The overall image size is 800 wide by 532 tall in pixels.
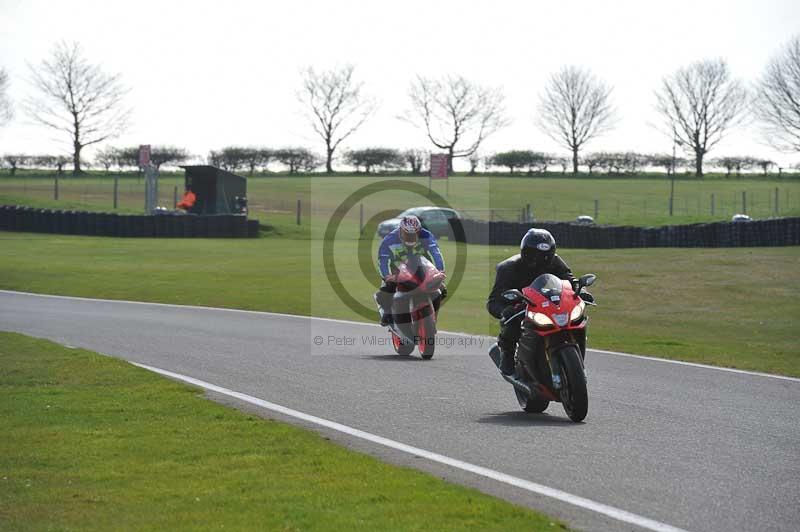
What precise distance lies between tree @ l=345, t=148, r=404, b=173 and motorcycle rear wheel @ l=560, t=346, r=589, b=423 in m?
73.1

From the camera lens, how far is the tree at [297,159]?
85.4m

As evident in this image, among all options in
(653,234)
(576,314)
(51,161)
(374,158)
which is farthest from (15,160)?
(576,314)

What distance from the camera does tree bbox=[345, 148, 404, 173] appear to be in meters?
82.0

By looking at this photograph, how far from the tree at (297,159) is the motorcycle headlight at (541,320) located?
76320 mm

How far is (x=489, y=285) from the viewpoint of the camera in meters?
26.2

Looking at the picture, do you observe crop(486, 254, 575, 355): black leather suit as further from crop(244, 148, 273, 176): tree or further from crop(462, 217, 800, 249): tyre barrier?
crop(244, 148, 273, 176): tree

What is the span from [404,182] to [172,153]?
1621 cm

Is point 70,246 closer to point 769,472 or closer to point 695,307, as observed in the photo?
point 695,307

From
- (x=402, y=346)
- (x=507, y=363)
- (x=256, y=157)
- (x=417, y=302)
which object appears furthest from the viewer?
(x=256, y=157)

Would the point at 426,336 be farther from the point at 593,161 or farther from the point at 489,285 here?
the point at 593,161

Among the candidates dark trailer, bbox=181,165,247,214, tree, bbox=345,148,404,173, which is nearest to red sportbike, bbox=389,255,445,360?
dark trailer, bbox=181,165,247,214

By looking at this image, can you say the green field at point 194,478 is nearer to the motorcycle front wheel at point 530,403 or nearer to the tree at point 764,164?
the motorcycle front wheel at point 530,403

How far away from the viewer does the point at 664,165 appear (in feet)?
302

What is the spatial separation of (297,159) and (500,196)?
60.9 ft
